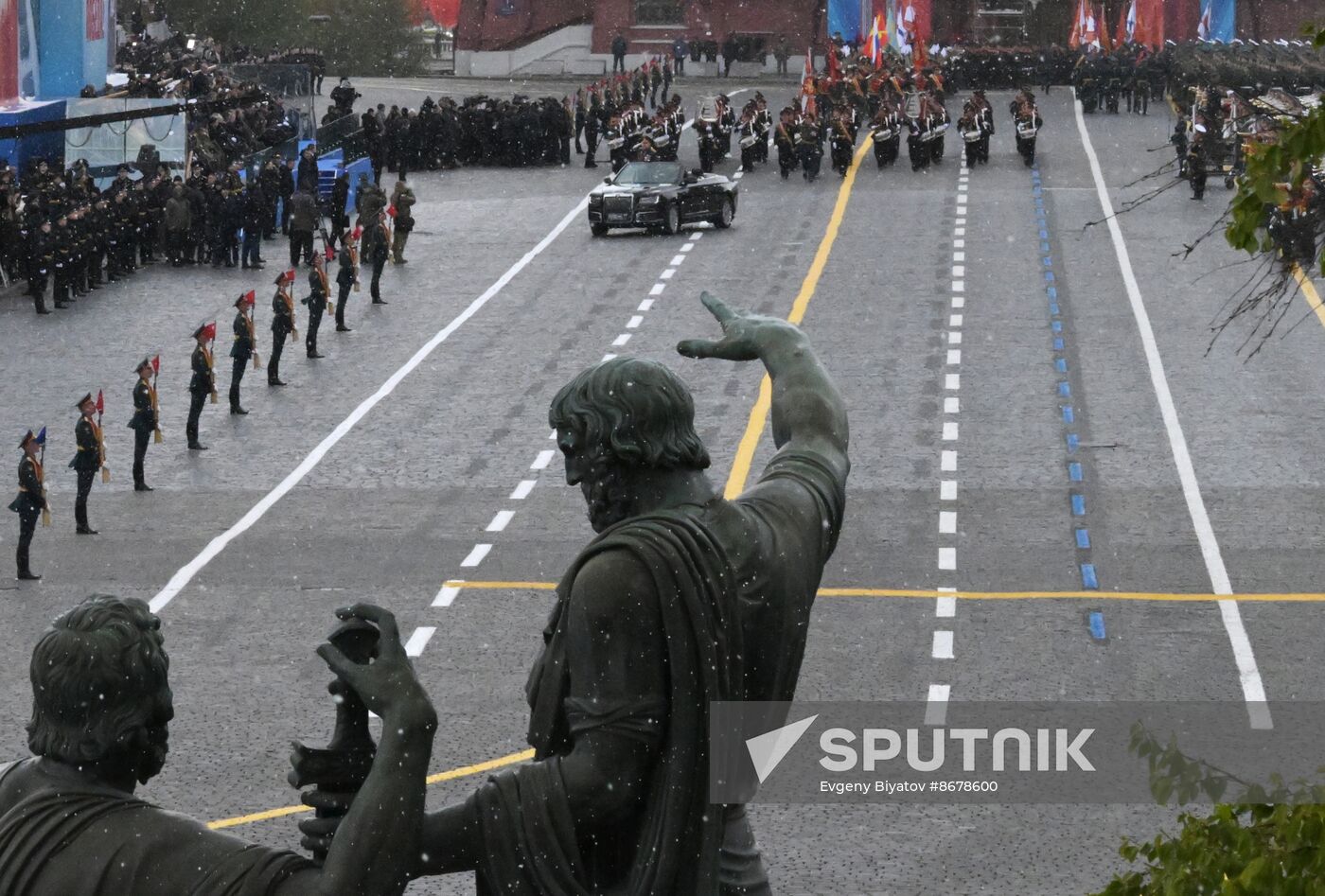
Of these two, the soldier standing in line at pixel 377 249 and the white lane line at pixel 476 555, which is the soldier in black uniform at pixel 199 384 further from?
the soldier standing in line at pixel 377 249

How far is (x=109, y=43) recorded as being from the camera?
174 feet

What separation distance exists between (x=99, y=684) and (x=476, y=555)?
1747 cm

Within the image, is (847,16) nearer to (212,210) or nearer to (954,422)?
(212,210)

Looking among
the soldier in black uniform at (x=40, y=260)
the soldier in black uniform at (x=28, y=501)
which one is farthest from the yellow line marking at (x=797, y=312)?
the soldier in black uniform at (x=40, y=260)

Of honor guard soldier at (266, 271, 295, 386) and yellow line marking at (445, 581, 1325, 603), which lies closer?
yellow line marking at (445, 581, 1325, 603)

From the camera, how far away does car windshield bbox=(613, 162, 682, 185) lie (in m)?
42.6

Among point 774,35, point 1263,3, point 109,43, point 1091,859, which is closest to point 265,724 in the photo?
point 1091,859

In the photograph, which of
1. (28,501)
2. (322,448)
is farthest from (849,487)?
(28,501)

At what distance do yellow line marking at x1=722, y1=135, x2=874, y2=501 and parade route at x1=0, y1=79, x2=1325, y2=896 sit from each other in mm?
99

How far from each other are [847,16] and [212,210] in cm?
3539

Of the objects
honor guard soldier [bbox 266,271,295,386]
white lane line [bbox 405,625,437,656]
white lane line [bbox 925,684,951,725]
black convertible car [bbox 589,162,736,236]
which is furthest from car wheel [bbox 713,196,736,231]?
white lane line [bbox 925,684,951,725]

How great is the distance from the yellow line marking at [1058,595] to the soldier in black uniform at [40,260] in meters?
17.1

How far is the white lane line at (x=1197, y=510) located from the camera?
54.1ft

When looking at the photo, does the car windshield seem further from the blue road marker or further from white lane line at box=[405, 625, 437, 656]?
white lane line at box=[405, 625, 437, 656]
